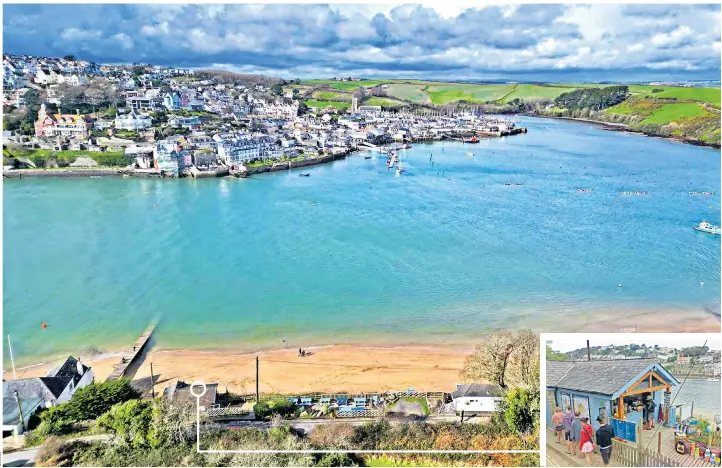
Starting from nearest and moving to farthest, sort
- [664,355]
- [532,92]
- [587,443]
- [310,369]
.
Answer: [587,443] → [664,355] → [310,369] → [532,92]

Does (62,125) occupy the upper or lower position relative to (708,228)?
upper

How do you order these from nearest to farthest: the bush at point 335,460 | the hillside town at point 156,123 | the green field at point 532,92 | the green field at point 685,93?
the bush at point 335,460 < the hillside town at point 156,123 < the green field at point 685,93 < the green field at point 532,92

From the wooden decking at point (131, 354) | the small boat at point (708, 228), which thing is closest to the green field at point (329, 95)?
the small boat at point (708, 228)

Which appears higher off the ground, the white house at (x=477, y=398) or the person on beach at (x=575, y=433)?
the person on beach at (x=575, y=433)

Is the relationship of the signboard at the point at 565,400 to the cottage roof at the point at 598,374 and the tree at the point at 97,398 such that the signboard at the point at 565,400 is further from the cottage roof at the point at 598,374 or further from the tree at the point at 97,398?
the tree at the point at 97,398

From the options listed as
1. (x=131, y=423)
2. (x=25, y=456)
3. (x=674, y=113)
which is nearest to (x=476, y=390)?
(x=131, y=423)

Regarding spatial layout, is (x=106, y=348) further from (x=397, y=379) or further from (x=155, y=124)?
(x=155, y=124)

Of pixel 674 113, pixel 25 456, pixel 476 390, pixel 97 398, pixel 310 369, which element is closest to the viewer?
pixel 25 456

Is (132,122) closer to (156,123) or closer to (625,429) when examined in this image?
(156,123)
